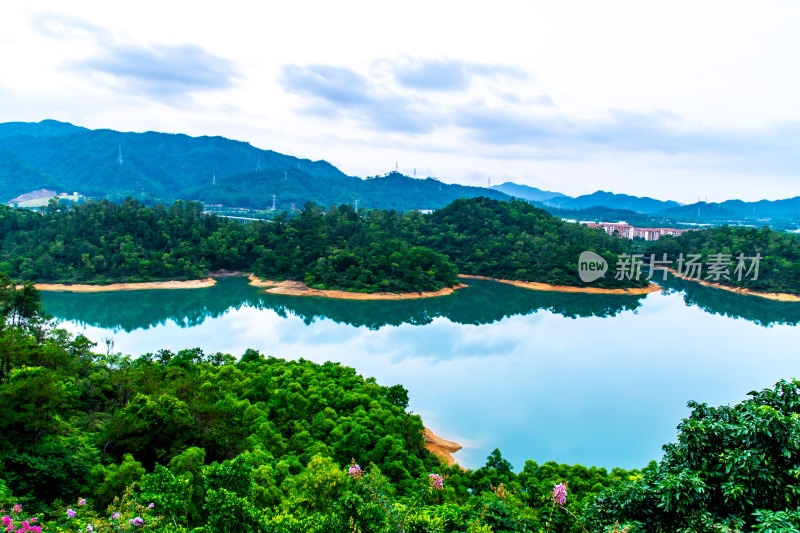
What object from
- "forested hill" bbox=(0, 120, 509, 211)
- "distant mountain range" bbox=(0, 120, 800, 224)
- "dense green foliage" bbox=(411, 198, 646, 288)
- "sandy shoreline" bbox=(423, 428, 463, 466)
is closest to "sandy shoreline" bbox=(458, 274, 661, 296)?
"dense green foliage" bbox=(411, 198, 646, 288)

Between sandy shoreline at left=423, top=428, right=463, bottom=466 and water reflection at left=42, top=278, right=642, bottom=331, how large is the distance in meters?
11.4

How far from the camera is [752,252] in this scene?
34.6m

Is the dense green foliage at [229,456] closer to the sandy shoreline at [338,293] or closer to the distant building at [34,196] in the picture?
the sandy shoreline at [338,293]

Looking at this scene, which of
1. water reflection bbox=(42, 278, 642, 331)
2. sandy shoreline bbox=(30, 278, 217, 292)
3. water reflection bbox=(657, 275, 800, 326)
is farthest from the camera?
sandy shoreline bbox=(30, 278, 217, 292)

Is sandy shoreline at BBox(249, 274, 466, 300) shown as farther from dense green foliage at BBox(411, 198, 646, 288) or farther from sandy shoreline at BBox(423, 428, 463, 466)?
sandy shoreline at BBox(423, 428, 463, 466)

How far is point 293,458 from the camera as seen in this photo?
683 centimetres

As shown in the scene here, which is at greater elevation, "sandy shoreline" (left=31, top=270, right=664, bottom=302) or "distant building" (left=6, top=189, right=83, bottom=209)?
"distant building" (left=6, top=189, right=83, bottom=209)

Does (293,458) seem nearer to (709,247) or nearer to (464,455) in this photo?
(464,455)

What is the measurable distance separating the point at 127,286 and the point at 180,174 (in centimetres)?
10231

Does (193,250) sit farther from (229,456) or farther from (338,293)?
(229,456)

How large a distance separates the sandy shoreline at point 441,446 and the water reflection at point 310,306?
1137 centimetres

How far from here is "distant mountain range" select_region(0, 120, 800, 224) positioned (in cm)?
9212

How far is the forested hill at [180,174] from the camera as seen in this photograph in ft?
299

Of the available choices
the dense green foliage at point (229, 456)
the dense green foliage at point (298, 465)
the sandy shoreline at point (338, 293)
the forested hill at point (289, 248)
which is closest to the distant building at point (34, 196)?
the forested hill at point (289, 248)
